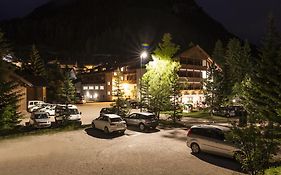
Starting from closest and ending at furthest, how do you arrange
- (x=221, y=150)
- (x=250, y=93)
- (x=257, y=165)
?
(x=257, y=165), (x=221, y=150), (x=250, y=93)

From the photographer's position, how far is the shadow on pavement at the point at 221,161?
595 inches

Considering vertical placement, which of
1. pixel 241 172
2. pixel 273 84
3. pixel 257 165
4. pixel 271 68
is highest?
pixel 271 68

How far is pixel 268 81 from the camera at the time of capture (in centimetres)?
2350

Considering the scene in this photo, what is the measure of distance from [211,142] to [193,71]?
39.7m

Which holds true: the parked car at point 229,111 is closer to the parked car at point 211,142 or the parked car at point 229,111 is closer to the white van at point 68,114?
the white van at point 68,114

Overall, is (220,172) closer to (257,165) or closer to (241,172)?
(241,172)

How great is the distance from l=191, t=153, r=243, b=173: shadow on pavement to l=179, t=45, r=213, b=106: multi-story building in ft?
112

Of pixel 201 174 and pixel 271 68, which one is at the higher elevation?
pixel 271 68

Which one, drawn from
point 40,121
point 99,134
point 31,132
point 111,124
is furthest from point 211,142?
point 40,121

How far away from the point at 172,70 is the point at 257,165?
22.3 meters

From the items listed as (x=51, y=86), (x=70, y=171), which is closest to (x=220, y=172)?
(x=70, y=171)

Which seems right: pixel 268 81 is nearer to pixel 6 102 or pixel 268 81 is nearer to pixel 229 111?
pixel 229 111

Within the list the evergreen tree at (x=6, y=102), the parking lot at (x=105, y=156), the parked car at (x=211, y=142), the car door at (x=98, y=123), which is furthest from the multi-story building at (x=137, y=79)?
the parked car at (x=211, y=142)

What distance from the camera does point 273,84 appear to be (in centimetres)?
2325
